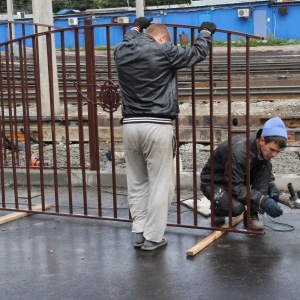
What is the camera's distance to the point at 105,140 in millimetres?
12648

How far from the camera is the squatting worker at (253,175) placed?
600 centimetres

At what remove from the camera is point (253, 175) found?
21.2 feet

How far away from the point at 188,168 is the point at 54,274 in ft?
14.8

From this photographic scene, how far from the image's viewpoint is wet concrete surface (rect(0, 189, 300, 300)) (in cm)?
496

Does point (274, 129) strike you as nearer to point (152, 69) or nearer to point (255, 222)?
point (255, 222)

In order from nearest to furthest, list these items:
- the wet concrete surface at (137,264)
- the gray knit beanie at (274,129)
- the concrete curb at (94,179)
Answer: the wet concrete surface at (137,264) → the gray knit beanie at (274,129) → the concrete curb at (94,179)

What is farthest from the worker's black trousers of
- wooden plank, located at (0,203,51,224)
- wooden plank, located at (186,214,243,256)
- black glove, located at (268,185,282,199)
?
wooden plank, located at (0,203,51,224)

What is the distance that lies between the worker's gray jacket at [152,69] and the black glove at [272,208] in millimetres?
1180

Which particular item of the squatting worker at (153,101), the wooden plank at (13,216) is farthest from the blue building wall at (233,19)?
the squatting worker at (153,101)

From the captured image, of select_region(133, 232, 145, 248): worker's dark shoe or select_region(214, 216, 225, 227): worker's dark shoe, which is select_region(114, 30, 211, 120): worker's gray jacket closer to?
select_region(133, 232, 145, 248): worker's dark shoe

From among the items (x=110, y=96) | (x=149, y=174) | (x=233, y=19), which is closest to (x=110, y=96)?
(x=110, y=96)

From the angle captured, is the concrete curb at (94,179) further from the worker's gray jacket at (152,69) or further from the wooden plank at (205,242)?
the worker's gray jacket at (152,69)

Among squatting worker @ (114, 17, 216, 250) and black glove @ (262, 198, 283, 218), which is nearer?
squatting worker @ (114, 17, 216, 250)

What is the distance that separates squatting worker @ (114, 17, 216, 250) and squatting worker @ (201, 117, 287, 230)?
25.9 inches
